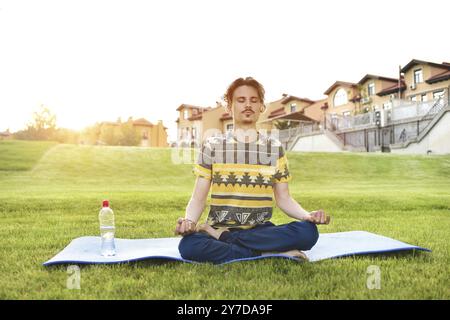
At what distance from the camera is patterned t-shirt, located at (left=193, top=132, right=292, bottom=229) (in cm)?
339

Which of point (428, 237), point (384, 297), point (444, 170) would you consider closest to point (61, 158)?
point (444, 170)

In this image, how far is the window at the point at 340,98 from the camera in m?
34.3

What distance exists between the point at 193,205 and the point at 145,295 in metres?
0.90

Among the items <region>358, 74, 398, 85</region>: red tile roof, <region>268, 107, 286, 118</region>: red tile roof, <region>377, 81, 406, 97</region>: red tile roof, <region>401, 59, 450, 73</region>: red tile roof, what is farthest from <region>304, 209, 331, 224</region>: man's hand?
<region>268, 107, 286, 118</region>: red tile roof

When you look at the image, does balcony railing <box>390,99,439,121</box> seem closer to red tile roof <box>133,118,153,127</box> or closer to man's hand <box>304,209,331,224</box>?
man's hand <box>304,209,331,224</box>

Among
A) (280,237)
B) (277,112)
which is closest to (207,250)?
(280,237)

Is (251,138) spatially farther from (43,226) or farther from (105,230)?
(43,226)

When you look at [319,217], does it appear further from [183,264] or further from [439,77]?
[439,77]

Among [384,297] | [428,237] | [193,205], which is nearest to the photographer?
[384,297]

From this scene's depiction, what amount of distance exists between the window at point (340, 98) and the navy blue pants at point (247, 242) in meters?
32.3

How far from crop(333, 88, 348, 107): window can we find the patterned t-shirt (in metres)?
32.1

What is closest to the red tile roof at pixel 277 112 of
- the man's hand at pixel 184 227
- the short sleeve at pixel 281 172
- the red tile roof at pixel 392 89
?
the red tile roof at pixel 392 89

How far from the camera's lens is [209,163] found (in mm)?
3449

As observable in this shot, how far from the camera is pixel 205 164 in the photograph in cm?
345
